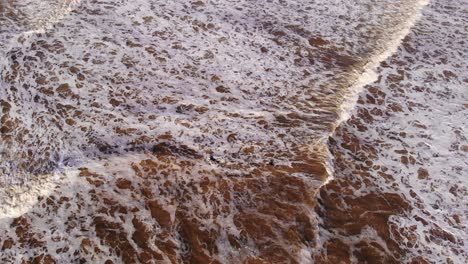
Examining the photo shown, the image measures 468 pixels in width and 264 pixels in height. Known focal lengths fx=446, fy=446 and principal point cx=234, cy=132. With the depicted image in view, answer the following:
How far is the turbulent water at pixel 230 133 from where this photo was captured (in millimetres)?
4098

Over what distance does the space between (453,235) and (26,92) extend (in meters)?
4.85

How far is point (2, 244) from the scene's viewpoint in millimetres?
3941

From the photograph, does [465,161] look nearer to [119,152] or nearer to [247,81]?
[247,81]

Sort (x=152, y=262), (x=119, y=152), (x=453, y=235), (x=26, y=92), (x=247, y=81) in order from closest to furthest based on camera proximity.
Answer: (x=152, y=262), (x=453, y=235), (x=119, y=152), (x=26, y=92), (x=247, y=81)

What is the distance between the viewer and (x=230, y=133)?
500 cm

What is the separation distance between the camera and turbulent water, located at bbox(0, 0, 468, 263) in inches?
161

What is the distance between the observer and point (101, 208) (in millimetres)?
4234

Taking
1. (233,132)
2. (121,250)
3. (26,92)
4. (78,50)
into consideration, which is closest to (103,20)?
(78,50)

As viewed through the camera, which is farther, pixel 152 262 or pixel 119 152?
pixel 119 152

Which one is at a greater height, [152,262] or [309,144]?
[309,144]

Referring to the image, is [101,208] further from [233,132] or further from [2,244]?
[233,132]

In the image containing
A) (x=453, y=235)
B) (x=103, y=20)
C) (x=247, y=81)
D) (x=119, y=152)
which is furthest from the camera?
(x=103, y=20)

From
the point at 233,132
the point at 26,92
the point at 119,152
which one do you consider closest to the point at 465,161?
the point at 233,132

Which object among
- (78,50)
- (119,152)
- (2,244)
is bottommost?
(2,244)
